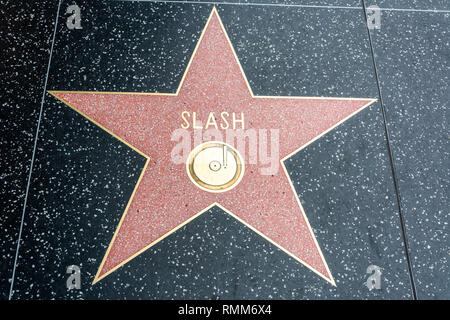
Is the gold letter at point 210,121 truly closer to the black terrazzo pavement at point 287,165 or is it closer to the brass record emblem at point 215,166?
the brass record emblem at point 215,166

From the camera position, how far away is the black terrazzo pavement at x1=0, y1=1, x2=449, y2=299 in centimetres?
100

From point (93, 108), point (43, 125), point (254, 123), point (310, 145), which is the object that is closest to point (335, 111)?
point (310, 145)

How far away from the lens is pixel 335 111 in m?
1.16

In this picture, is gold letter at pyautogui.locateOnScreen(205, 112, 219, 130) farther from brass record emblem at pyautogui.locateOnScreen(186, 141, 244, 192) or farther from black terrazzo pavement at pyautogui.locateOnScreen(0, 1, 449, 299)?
black terrazzo pavement at pyautogui.locateOnScreen(0, 1, 449, 299)

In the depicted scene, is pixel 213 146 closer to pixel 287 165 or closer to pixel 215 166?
pixel 215 166

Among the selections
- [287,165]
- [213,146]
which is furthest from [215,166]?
[287,165]

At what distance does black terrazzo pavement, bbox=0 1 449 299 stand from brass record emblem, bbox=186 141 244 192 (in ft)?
0.31

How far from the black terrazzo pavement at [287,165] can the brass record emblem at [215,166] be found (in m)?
0.09

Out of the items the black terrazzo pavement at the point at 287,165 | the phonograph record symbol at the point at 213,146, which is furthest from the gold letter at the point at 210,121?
the black terrazzo pavement at the point at 287,165

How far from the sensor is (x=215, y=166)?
110cm

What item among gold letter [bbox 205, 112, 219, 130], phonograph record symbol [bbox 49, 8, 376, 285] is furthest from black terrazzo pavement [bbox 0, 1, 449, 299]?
gold letter [bbox 205, 112, 219, 130]

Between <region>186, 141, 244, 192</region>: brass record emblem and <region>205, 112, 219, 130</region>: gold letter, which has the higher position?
<region>205, 112, 219, 130</region>: gold letter

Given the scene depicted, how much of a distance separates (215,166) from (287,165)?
0.71ft

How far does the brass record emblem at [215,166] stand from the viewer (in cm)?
108
